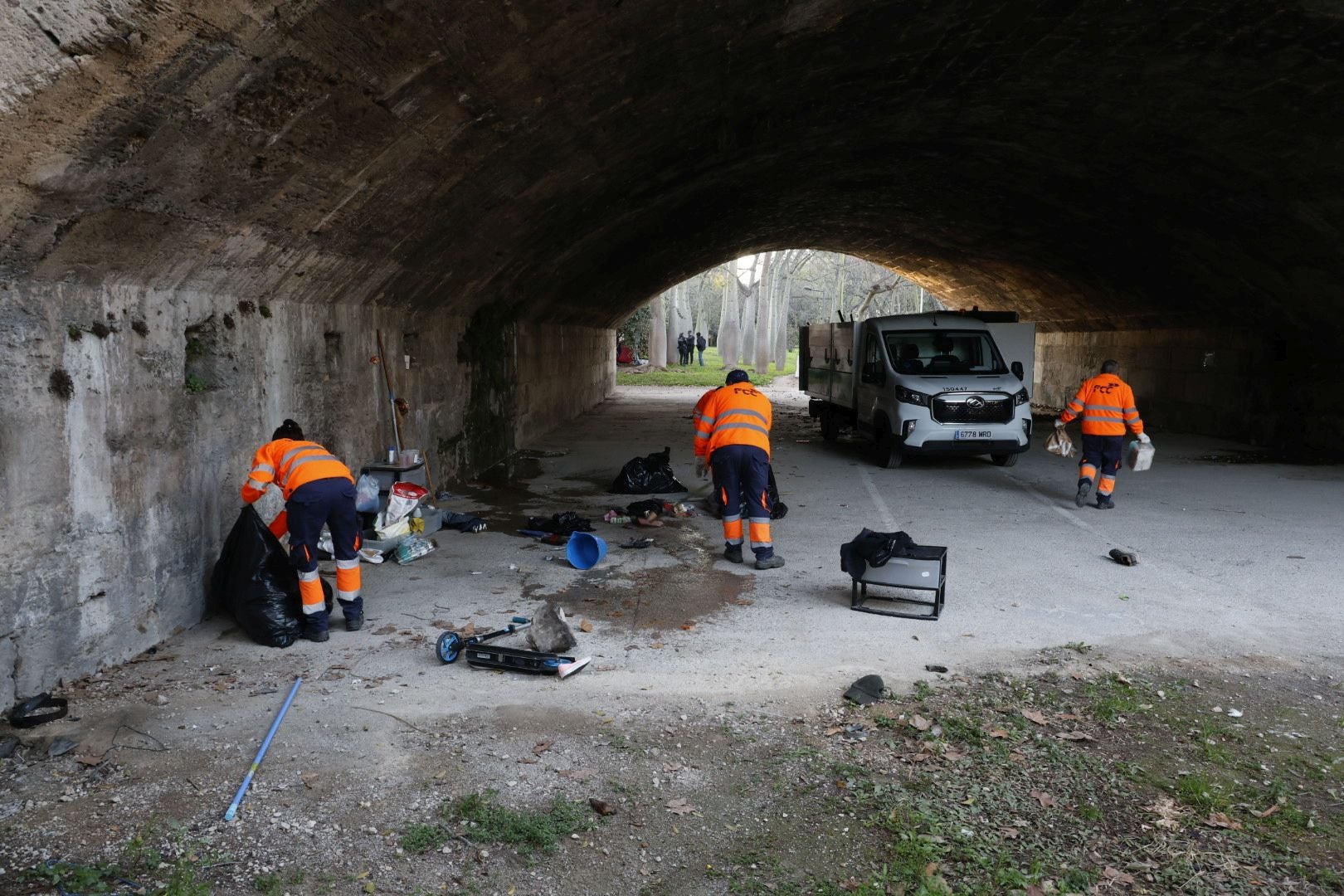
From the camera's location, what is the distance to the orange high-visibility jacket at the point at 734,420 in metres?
8.41

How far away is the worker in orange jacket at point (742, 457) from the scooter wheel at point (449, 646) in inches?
123

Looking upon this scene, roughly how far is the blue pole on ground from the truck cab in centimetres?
1041

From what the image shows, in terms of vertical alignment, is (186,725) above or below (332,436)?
below

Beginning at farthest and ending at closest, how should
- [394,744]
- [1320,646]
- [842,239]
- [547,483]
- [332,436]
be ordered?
1. [842,239]
2. [547,483]
3. [332,436]
4. [1320,646]
5. [394,744]

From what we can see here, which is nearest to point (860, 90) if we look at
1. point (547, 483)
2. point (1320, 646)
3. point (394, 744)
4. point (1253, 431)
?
point (547, 483)

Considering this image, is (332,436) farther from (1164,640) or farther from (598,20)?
(1164,640)

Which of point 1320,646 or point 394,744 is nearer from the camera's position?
point 394,744

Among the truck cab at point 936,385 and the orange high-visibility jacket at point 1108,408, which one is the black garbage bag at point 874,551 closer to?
the orange high-visibility jacket at point 1108,408

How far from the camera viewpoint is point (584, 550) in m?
8.52

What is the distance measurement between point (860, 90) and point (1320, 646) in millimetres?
7535

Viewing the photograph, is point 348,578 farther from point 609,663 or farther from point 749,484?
point 749,484

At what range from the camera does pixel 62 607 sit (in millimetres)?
5387

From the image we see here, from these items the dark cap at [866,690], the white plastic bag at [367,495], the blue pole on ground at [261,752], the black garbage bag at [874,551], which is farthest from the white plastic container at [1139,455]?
the blue pole on ground at [261,752]

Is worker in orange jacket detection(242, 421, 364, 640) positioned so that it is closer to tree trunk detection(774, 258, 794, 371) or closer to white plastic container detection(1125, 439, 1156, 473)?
white plastic container detection(1125, 439, 1156, 473)
